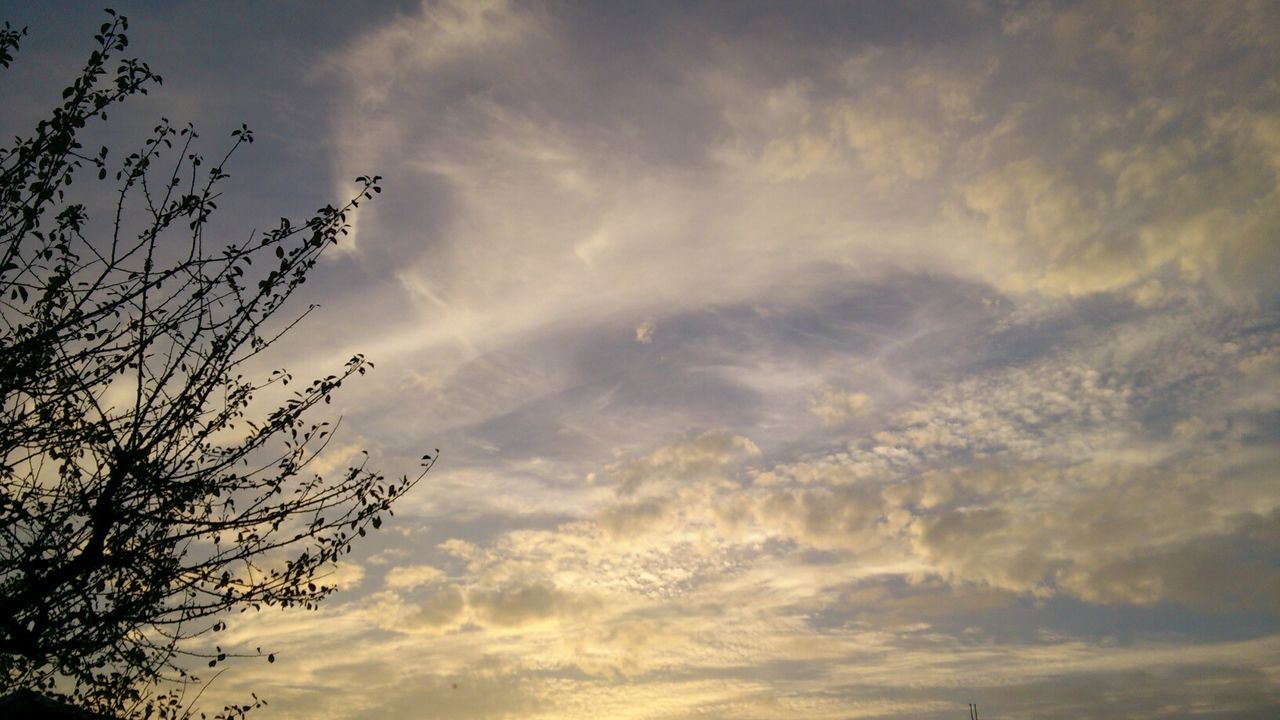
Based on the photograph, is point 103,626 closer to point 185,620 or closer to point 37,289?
point 185,620

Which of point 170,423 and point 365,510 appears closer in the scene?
point 170,423

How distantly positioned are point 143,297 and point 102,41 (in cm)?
310

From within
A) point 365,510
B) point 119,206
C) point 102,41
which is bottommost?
point 365,510

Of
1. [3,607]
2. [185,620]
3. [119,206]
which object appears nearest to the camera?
[3,607]

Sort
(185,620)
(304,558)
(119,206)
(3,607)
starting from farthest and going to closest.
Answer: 1. (304,558)
2. (185,620)
3. (119,206)
4. (3,607)

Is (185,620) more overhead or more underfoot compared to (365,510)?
more underfoot

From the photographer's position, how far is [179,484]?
9031 millimetres

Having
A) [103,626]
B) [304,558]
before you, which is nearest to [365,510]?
[304,558]

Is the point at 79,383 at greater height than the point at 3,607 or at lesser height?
greater

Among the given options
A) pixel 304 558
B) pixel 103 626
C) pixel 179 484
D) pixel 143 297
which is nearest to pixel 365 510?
pixel 304 558

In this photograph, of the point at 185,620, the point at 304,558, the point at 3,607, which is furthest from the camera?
→ the point at 304,558

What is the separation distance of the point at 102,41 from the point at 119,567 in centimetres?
623

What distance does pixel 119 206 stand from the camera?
8.84 metres

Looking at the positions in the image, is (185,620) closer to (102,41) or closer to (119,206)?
(119,206)
